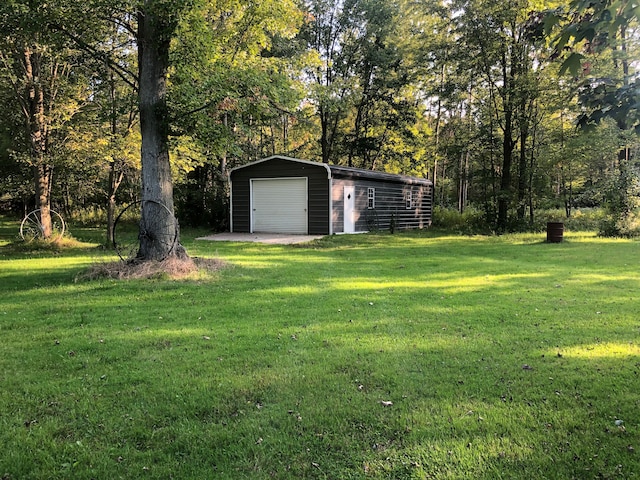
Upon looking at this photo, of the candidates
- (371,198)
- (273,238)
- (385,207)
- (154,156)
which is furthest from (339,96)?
(154,156)

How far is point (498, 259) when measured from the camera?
34.5 feet

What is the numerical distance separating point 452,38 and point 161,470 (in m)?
20.4

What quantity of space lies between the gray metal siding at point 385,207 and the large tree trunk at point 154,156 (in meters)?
9.32

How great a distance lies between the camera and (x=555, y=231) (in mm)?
14195

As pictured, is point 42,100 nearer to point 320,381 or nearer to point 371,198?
point 371,198

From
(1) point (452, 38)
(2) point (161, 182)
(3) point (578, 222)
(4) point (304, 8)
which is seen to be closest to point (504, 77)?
(1) point (452, 38)

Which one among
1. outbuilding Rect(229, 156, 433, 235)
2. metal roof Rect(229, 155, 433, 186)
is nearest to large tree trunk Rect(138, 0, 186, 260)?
metal roof Rect(229, 155, 433, 186)

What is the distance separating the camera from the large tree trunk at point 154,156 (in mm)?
8227

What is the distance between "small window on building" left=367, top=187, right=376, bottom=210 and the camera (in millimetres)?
19188

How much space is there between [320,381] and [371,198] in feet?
53.9

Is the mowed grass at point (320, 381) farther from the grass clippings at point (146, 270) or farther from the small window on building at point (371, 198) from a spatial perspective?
the small window on building at point (371, 198)

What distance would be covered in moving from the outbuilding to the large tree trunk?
866 cm

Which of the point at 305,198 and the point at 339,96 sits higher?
the point at 339,96

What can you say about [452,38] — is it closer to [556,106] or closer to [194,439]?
[556,106]
